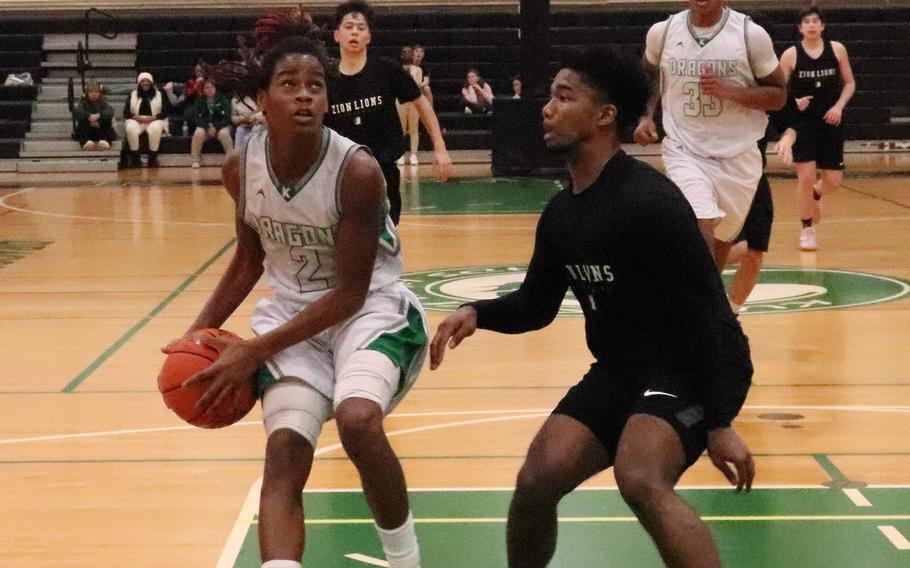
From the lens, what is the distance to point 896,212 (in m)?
13.7

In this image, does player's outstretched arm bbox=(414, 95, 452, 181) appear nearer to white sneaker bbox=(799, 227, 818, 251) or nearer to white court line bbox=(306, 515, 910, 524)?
white court line bbox=(306, 515, 910, 524)

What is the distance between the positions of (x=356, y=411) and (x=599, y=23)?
67.8 feet

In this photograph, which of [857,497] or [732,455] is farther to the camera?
[857,497]

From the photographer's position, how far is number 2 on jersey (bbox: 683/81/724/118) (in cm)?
676

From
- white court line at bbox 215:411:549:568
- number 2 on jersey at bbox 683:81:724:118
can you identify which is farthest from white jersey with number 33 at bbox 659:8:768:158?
white court line at bbox 215:411:549:568

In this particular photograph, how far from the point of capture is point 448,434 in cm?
598

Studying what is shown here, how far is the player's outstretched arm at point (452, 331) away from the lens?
3.83 m

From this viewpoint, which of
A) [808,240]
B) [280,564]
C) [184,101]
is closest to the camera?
[280,564]

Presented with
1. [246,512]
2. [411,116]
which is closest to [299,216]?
[246,512]

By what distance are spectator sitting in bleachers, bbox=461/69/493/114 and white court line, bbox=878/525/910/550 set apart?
56.4 feet

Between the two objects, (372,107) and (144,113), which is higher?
(372,107)

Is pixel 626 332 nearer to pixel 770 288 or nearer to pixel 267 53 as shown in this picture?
pixel 267 53

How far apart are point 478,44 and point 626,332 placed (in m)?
20.1

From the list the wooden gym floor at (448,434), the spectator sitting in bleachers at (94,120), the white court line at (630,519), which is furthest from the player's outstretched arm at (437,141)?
the spectator sitting in bleachers at (94,120)
